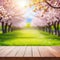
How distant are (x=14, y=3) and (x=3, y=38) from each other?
2.78 feet

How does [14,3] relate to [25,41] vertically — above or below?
above

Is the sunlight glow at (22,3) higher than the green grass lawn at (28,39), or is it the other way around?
the sunlight glow at (22,3)

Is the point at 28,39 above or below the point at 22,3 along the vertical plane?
below

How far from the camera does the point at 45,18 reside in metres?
4.69

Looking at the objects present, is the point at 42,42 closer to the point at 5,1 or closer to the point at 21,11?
the point at 21,11

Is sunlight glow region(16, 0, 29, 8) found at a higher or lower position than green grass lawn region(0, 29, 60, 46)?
higher

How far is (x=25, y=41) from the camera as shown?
14.9ft

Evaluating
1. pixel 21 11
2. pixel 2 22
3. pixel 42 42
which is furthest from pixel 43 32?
pixel 2 22

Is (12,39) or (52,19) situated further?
(52,19)

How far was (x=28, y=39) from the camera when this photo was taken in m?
4.56

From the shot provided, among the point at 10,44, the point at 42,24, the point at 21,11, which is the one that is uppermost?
the point at 21,11

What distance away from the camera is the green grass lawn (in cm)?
452

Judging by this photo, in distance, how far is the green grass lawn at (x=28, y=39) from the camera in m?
4.52

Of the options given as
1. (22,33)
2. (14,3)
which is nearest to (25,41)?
(22,33)
